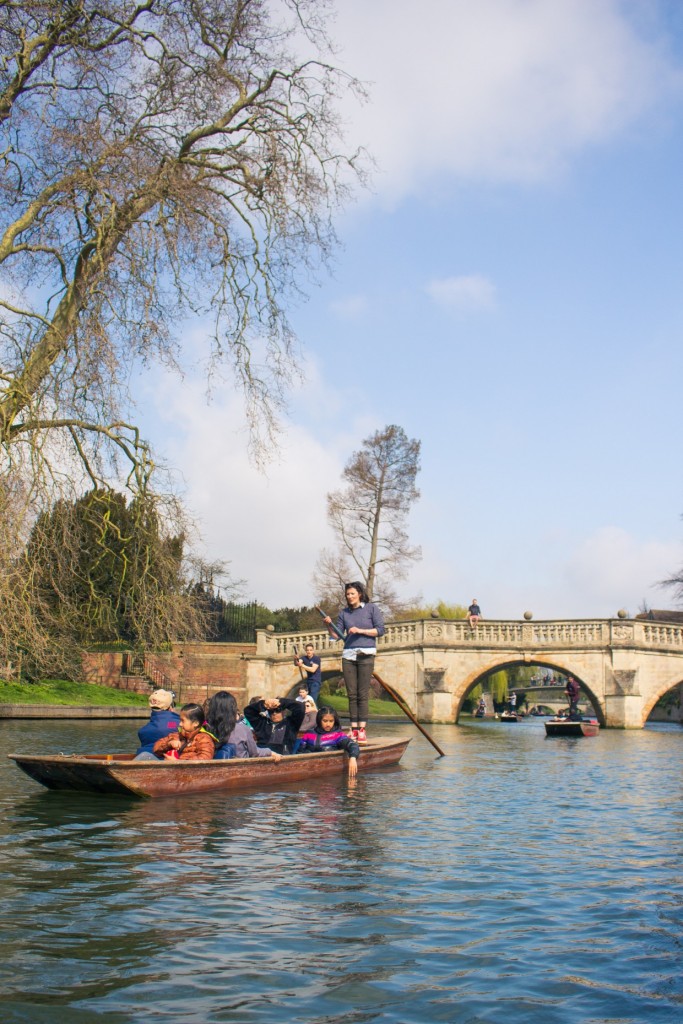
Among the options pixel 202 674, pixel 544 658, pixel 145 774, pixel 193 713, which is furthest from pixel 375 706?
pixel 145 774

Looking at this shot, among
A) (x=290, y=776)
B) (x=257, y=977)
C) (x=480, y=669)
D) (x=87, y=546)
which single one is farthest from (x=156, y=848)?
(x=480, y=669)

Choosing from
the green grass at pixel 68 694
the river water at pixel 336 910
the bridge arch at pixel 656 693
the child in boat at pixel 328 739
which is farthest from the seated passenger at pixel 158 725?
the bridge arch at pixel 656 693

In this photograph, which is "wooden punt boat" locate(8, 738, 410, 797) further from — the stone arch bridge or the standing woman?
the stone arch bridge

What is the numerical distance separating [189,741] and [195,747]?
204 mm

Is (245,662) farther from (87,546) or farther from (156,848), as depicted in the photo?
(156,848)

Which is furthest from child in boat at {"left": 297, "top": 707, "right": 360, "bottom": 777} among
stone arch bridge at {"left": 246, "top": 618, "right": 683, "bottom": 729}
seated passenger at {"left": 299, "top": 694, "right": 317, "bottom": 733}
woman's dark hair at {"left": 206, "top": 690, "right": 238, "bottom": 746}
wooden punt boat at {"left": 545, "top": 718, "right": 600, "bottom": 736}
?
stone arch bridge at {"left": 246, "top": 618, "right": 683, "bottom": 729}

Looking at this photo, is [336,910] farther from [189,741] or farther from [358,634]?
[358,634]

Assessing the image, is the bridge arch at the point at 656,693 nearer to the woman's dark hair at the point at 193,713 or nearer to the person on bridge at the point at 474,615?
the person on bridge at the point at 474,615

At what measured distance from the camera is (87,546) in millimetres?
10750

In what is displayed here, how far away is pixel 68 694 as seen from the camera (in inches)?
978

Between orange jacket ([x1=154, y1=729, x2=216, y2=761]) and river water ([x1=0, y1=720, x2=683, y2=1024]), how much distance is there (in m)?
0.44

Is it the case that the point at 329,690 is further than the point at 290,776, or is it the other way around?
the point at 329,690

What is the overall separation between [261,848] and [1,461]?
437cm

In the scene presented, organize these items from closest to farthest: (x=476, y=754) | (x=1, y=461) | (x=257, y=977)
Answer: (x=257, y=977)
(x=1, y=461)
(x=476, y=754)
